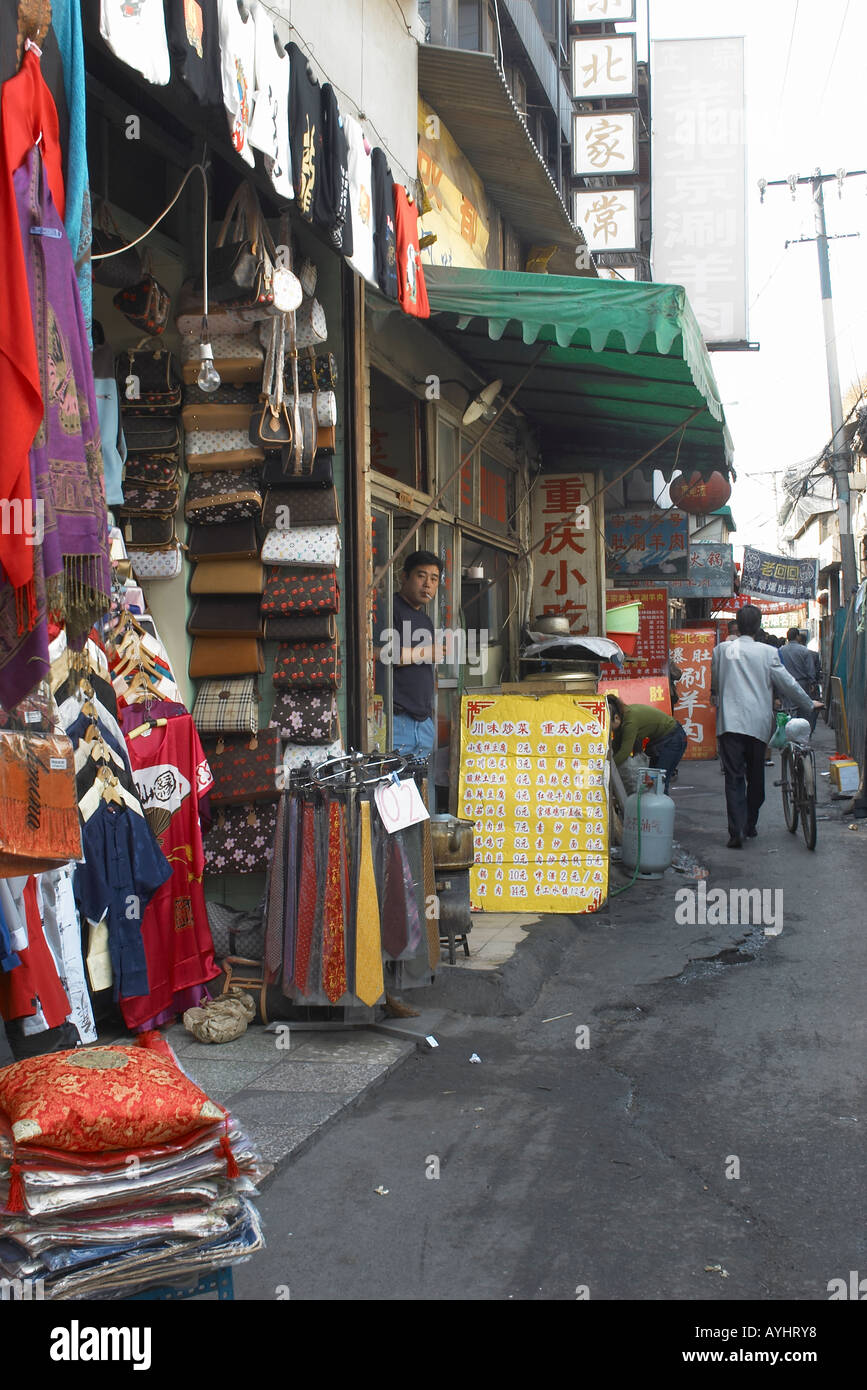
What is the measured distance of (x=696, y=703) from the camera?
19859 mm

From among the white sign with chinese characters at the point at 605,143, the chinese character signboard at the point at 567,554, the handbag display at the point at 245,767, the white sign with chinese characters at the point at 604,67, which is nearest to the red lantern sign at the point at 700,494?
the chinese character signboard at the point at 567,554

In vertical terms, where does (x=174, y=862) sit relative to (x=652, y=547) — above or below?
below

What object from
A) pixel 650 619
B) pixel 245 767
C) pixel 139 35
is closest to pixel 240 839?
pixel 245 767

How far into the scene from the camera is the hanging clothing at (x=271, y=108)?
4.89m

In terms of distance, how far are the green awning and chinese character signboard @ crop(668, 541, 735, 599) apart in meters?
13.4

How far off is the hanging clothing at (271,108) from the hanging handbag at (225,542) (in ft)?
5.72

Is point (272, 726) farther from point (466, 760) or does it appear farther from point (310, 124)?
point (310, 124)

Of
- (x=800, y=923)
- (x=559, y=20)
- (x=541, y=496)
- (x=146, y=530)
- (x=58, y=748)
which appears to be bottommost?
(x=800, y=923)

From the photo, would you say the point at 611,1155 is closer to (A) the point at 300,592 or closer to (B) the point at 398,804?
(B) the point at 398,804

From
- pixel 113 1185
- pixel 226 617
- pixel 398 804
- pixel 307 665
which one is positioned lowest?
pixel 113 1185

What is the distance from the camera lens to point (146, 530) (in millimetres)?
6219

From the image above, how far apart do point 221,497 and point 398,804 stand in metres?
2.01
